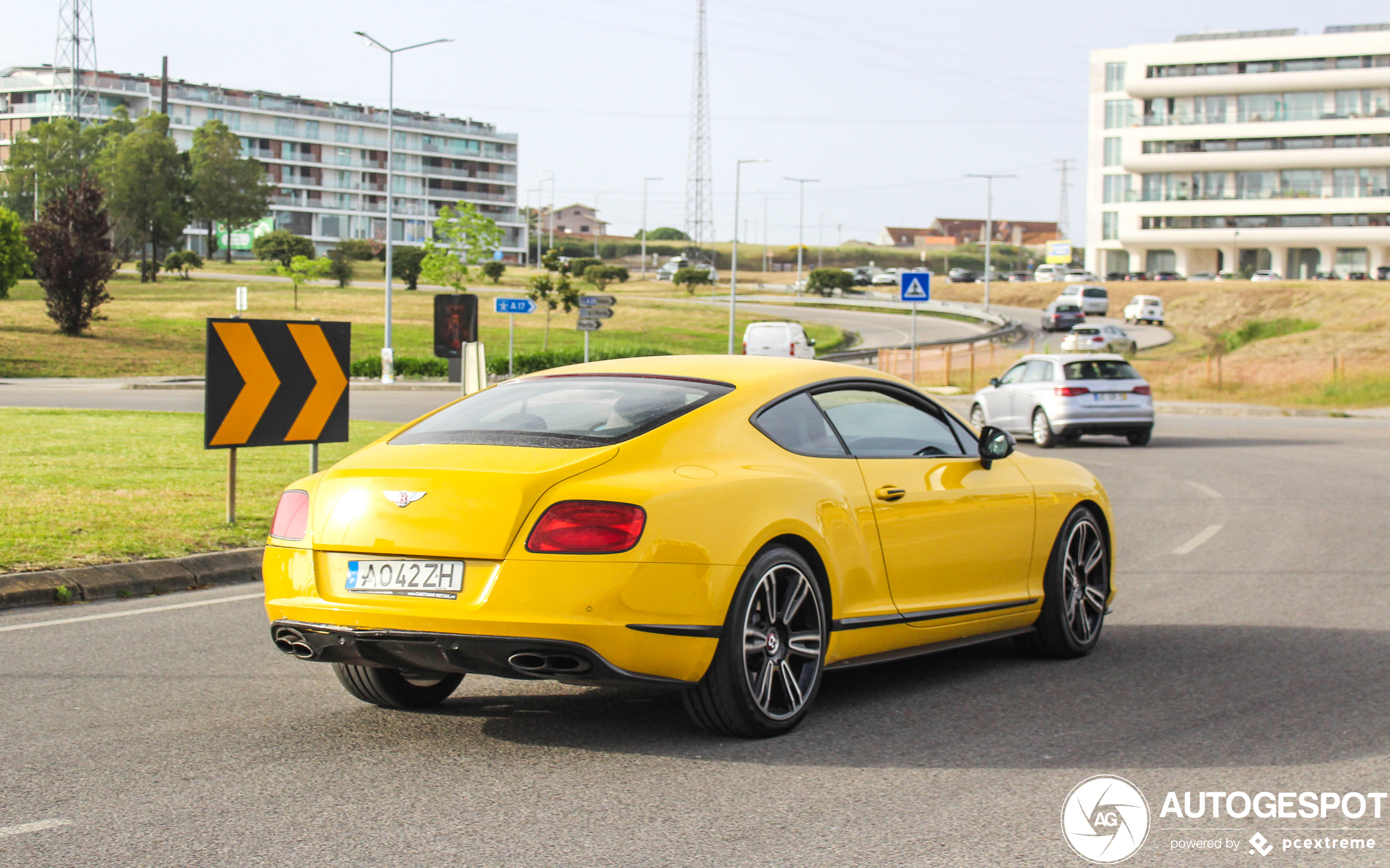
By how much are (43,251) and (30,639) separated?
148 ft

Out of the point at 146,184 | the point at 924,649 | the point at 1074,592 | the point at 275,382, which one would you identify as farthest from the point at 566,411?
the point at 146,184

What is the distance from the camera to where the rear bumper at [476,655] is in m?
4.82

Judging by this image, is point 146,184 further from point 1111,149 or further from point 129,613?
point 129,613

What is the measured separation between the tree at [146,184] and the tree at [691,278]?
33415mm

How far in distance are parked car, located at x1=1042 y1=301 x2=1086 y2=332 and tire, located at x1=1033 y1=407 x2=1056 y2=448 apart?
48929 millimetres

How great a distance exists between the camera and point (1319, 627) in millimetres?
7852

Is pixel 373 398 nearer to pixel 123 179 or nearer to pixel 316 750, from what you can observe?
pixel 316 750

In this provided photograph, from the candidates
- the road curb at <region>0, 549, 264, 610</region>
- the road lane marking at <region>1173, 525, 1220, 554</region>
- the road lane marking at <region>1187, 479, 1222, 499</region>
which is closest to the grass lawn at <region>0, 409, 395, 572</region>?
the road curb at <region>0, 549, 264, 610</region>

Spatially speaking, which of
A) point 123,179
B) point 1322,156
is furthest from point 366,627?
point 1322,156

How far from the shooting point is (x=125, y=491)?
12.4 meters

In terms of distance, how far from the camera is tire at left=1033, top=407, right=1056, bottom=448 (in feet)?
73.5

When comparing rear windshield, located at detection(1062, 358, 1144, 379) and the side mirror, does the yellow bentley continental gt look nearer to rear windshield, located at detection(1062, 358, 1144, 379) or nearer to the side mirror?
the side mirror

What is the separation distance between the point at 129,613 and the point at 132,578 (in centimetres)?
86

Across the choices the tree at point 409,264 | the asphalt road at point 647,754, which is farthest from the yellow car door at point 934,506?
the tree at point 409,264
